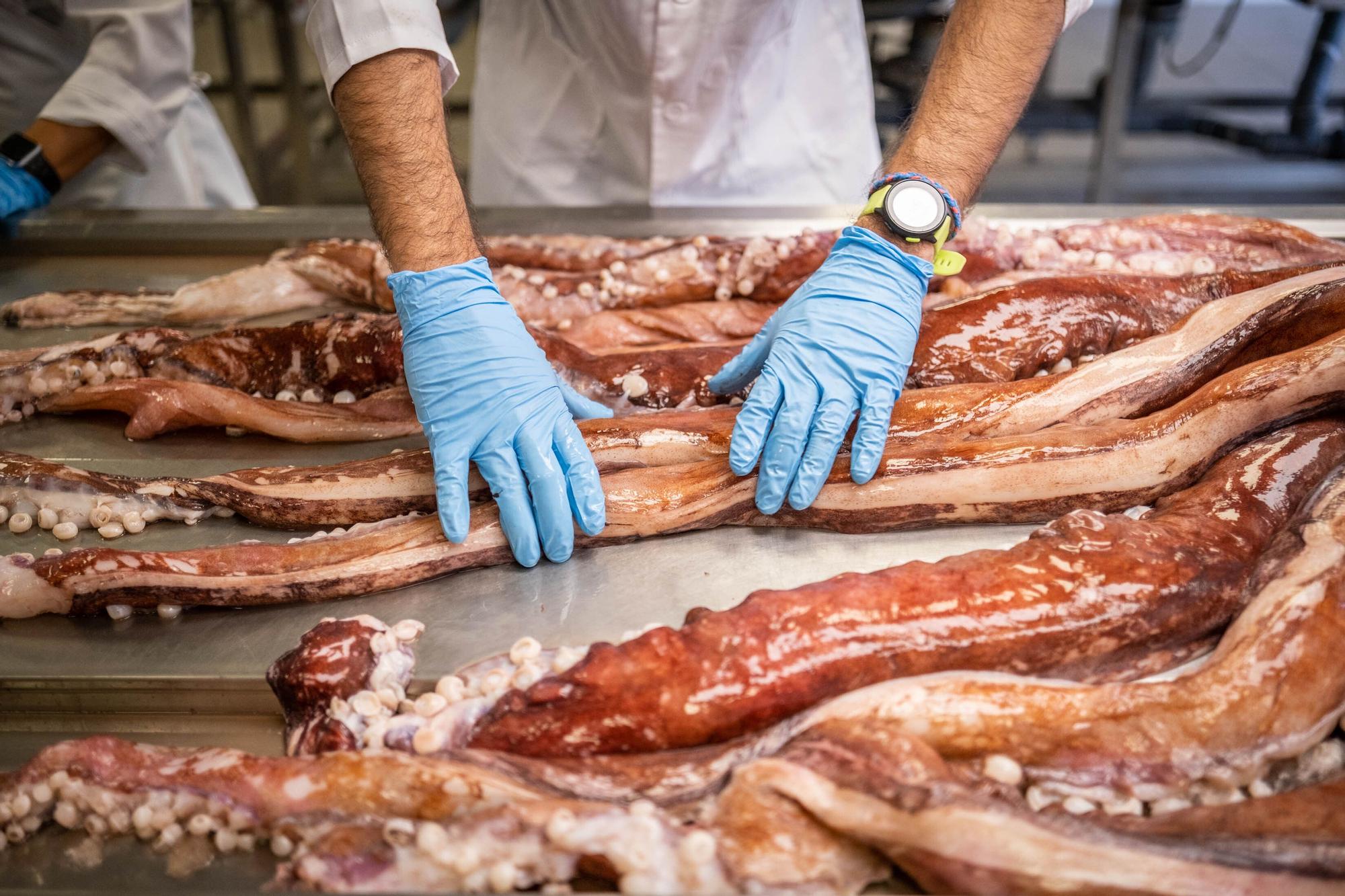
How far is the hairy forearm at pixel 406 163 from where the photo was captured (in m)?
2.51

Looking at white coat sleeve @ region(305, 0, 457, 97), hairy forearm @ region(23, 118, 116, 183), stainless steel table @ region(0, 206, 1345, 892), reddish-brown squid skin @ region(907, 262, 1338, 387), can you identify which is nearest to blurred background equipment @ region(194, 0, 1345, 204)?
hairy forearm @ region(23, 118, 116, 183)

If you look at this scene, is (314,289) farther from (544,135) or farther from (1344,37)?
(1344,37)

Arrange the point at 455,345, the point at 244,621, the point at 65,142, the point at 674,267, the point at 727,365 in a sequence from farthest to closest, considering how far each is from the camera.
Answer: the point at 65,142, the point at 674,267, the point at 727,365, the point at 455,345, the point at 244,621

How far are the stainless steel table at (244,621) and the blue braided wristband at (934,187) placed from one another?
0.92 metres

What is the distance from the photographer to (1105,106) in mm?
6871

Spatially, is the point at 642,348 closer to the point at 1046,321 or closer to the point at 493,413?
the point at 493,413

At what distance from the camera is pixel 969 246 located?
3201 mm

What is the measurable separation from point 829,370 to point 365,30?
154 cm

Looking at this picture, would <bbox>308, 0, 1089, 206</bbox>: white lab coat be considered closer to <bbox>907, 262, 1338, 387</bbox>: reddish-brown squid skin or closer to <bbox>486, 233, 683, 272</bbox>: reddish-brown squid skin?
<bbox>486, 233, 683, 272</bbox>: reddish-brown squid skin

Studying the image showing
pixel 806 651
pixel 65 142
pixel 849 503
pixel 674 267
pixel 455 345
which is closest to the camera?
pixel 806 651

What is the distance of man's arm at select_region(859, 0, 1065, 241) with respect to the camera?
2727 millimetres

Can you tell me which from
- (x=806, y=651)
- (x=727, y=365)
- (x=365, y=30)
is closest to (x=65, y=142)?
(x=365, y=30)

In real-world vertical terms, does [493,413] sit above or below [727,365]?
below

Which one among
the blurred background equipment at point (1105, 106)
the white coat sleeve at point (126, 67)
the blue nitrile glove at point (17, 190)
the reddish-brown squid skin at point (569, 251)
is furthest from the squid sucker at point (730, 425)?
the blurred background equipment at point (1105, 106)
